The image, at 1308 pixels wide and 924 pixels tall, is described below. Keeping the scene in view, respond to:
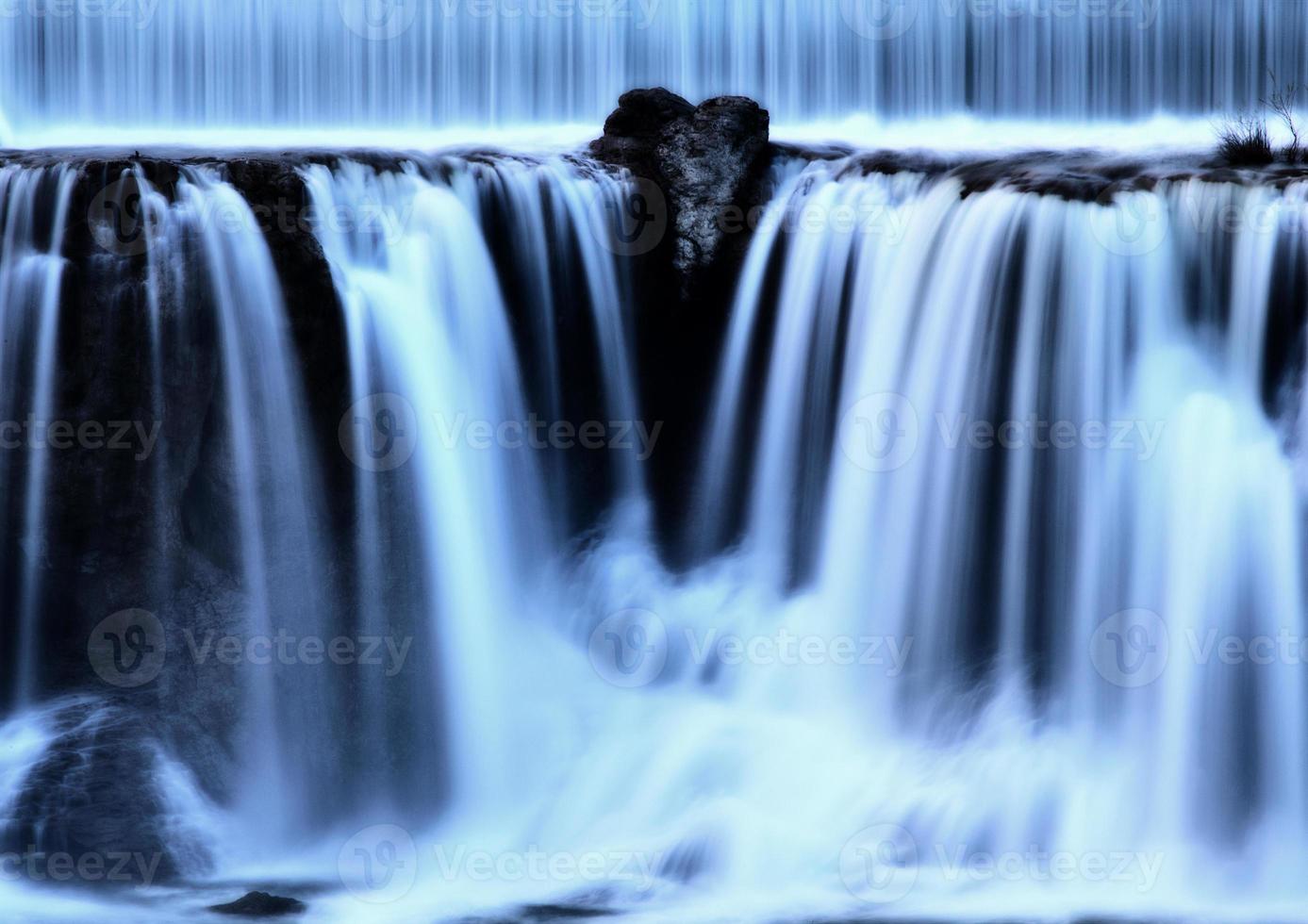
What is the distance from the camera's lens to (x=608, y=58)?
472 inches

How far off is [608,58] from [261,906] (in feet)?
23.5

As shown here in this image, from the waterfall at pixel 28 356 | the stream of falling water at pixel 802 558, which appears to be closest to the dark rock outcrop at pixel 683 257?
the stream of falling water at pixel 802 558

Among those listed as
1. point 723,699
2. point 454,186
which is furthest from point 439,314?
point 723,699

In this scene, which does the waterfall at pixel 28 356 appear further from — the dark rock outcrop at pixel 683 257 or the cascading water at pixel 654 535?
the dark rock outcrop at pixel 683 257

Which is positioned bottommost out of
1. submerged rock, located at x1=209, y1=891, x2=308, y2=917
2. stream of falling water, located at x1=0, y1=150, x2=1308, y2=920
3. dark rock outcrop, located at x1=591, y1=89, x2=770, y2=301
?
submerged rock, located at x1=209, y1=891, x2=308, y2=917

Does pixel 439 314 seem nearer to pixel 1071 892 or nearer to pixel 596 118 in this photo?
pixel 596 118

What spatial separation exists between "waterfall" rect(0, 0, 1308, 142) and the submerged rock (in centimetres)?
635

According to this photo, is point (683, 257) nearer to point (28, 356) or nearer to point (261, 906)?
point (28, 356)

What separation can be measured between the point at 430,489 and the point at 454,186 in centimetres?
178

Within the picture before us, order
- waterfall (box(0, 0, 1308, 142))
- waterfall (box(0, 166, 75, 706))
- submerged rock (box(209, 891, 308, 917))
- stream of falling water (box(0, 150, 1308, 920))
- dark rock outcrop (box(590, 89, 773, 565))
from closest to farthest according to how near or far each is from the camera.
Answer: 1. submerged rock (box(209, 891, 308, 917))
2. stream of falling water (box(0, 150, 1308, 920))
3. waterfall (box(0, 166, 75, 706))
4. dark rock outcrop (box(590, 89, 773, 565))
5. waterfall (box(0, 0, 1308, 142))

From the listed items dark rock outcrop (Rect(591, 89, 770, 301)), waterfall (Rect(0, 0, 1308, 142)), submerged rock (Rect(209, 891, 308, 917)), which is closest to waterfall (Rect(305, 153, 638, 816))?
dark rock outcrop (Rect(591, 89, 770, 301))

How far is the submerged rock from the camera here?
7.13m

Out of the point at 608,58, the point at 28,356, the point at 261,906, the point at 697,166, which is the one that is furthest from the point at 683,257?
the point at 261,906

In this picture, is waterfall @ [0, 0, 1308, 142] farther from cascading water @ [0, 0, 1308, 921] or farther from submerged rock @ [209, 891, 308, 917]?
submerged rock @ [209, 891, 308, 917]
